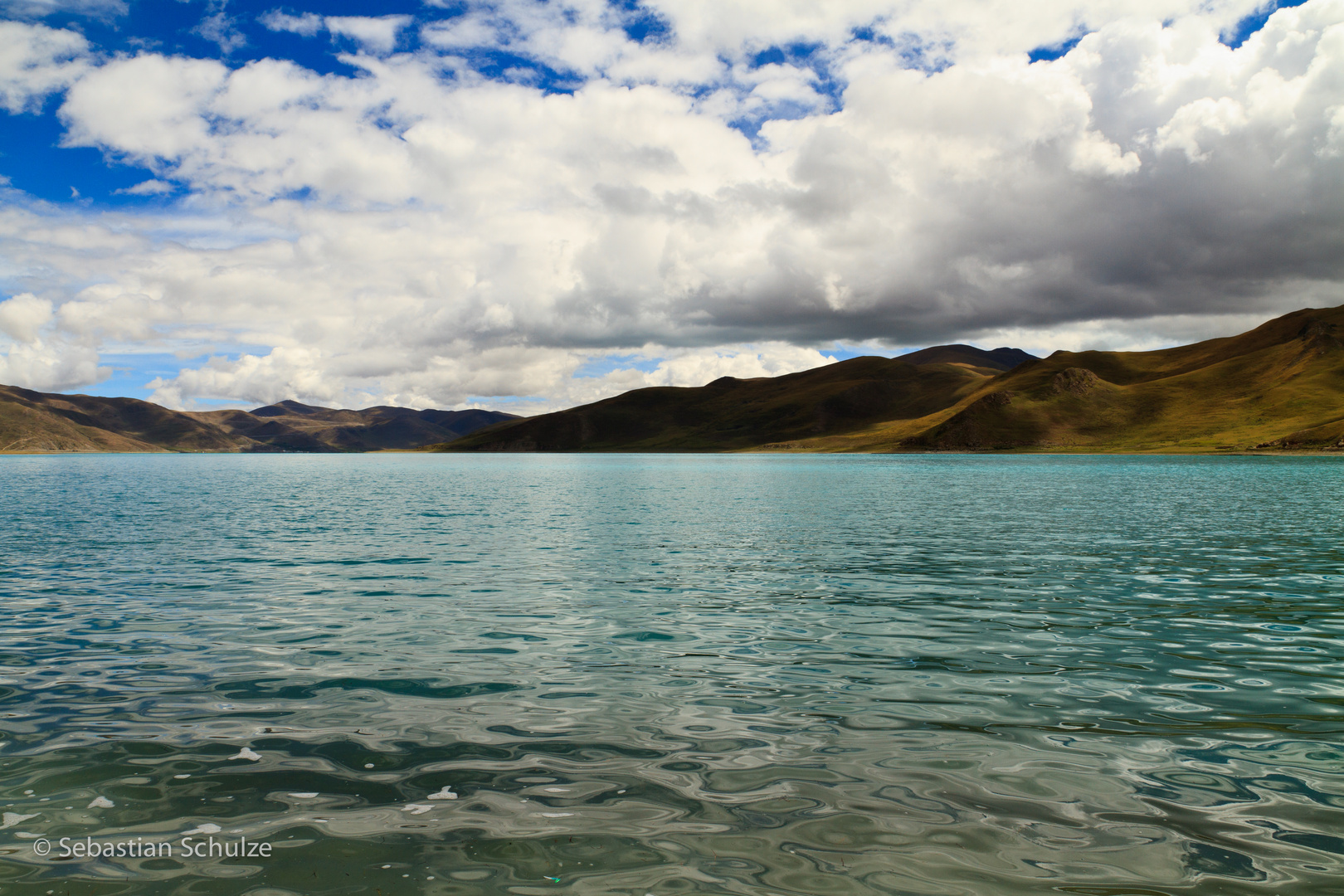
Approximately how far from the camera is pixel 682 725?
1209 centimetres

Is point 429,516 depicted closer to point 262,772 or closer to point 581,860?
point 262,772

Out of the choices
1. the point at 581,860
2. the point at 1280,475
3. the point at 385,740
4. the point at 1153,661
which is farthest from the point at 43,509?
the point at 1280,475

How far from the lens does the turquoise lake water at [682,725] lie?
7875 millimetres

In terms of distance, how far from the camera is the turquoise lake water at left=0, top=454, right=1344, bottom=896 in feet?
25.8

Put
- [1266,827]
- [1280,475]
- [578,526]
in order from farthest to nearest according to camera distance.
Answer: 1. [1280,475]
2. [578,526]
3. [1266,827]

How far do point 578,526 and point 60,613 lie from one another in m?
27.3

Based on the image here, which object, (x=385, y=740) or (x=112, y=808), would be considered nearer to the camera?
(x=112, y=808)

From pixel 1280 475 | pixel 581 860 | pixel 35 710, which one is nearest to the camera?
pixel 581 860

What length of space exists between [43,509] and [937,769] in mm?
65560

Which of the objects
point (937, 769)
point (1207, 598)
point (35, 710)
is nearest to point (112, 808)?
point (35, 710)

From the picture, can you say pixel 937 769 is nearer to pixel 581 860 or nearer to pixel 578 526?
pixel 581 860

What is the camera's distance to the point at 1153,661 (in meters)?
15.7

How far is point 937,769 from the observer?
10234 mm

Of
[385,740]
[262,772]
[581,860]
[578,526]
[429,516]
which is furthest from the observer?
[429,516]
